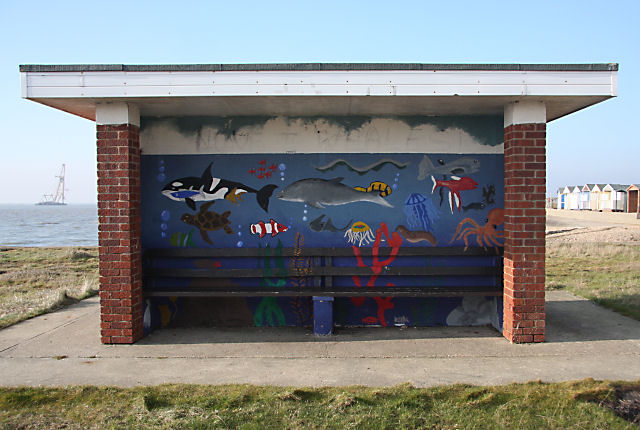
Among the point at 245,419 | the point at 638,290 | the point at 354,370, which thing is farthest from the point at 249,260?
the point at 638,290

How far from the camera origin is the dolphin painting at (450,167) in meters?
6.39

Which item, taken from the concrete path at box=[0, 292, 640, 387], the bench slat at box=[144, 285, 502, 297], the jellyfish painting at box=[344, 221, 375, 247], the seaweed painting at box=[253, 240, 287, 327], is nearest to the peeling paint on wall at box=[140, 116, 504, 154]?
the jellyfish painting at box=[344, 221, 375, 247]

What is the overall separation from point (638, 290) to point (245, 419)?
26.0ft

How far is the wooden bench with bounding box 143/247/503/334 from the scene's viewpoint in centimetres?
622

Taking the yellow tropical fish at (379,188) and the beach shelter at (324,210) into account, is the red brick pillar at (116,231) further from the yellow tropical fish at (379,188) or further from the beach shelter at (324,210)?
the yellow tropical fish at (379,188)

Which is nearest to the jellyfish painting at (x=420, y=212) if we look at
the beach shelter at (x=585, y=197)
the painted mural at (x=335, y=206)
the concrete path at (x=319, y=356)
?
the painted mural at (x=335, y=206)

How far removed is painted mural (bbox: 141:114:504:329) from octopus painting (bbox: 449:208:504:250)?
0.04ft

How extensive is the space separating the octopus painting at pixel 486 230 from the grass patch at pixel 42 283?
21.1ft

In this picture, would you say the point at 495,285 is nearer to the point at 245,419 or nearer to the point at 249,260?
the point at 249,260

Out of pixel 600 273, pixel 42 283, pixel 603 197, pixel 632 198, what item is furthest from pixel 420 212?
pixel 603 197

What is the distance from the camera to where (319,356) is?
5.22 metres

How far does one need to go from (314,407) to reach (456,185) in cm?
373

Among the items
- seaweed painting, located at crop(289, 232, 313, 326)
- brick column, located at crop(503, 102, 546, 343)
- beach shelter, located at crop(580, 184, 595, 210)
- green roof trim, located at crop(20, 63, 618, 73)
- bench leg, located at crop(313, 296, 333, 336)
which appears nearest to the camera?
green roof trim, located at crop(20, 63, 618, 73)

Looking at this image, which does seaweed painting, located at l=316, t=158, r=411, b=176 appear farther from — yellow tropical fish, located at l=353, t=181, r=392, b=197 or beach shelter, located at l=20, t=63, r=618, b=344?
yellow tropical fish, located at l=353, t=181, r=392, b=197
